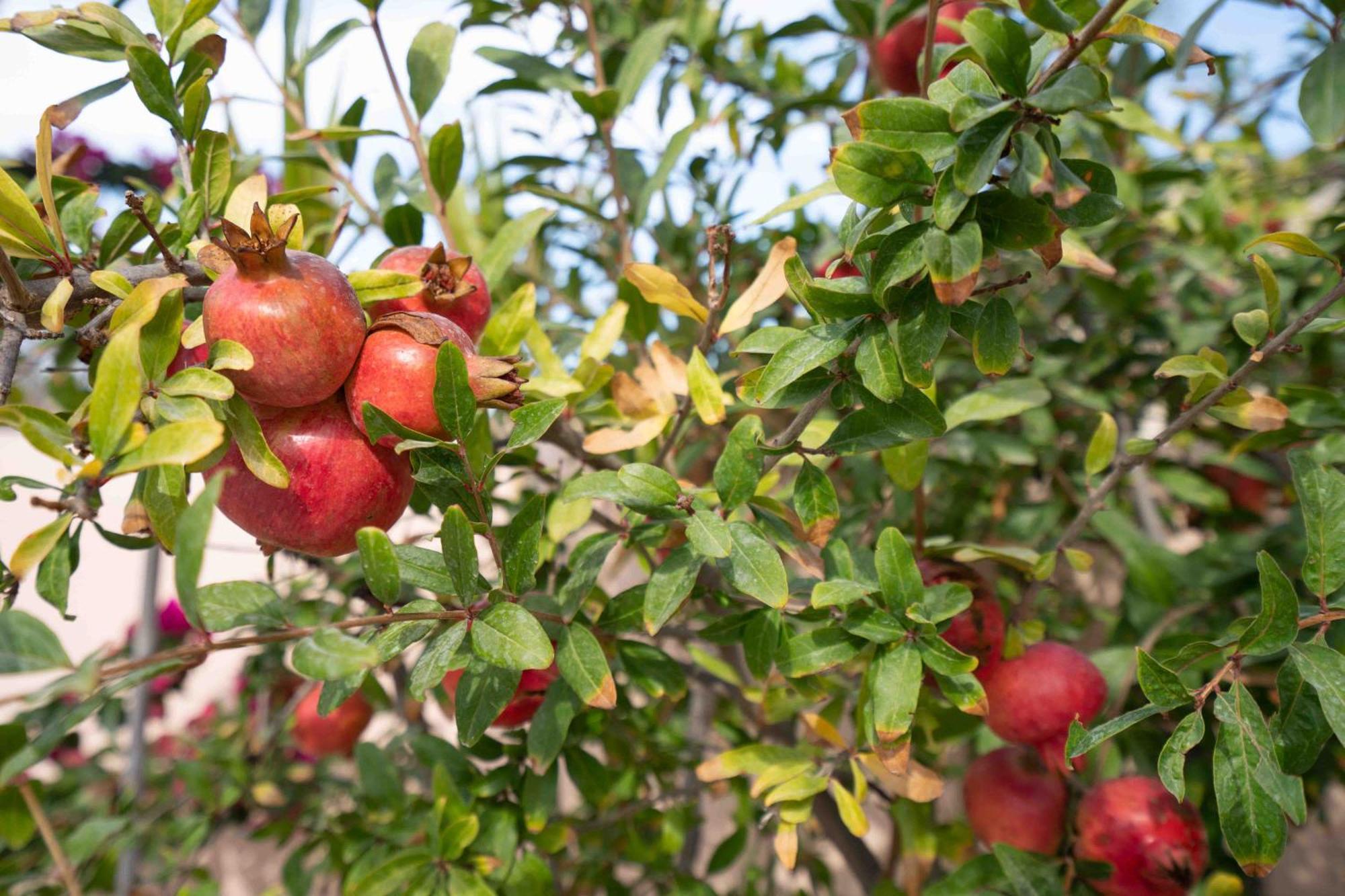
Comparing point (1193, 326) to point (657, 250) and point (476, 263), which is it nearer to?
point (657, 250)

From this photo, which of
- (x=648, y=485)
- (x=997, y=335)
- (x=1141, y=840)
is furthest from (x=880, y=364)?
(x=1141, y=840)

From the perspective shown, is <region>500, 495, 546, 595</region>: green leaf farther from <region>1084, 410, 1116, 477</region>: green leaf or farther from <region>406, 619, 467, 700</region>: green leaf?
<region>1084, 410, 1116, 477</region>: green leaf

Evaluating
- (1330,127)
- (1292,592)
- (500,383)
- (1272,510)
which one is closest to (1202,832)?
(1292,592)

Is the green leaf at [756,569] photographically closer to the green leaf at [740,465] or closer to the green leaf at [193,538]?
the green leaf at [740,465]

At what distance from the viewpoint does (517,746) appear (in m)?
0.81

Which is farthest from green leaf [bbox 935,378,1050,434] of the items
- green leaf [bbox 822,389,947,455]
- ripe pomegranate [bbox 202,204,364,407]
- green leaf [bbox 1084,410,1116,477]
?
ripe pomegranate [bbox 202,204,364,407]

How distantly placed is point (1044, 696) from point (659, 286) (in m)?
0.46

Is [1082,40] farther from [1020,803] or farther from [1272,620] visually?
[1020,803]

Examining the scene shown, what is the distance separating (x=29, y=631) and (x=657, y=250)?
2.82ft

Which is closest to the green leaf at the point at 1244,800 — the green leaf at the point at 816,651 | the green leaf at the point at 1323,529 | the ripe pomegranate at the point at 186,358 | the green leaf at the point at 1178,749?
the green leaf at the point at 1178,749

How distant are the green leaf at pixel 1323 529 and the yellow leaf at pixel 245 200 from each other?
0.71m

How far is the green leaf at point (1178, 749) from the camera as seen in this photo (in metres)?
0.48

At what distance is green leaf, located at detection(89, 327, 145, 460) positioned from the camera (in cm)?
42

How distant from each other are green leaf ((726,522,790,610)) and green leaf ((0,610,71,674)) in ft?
1.17
